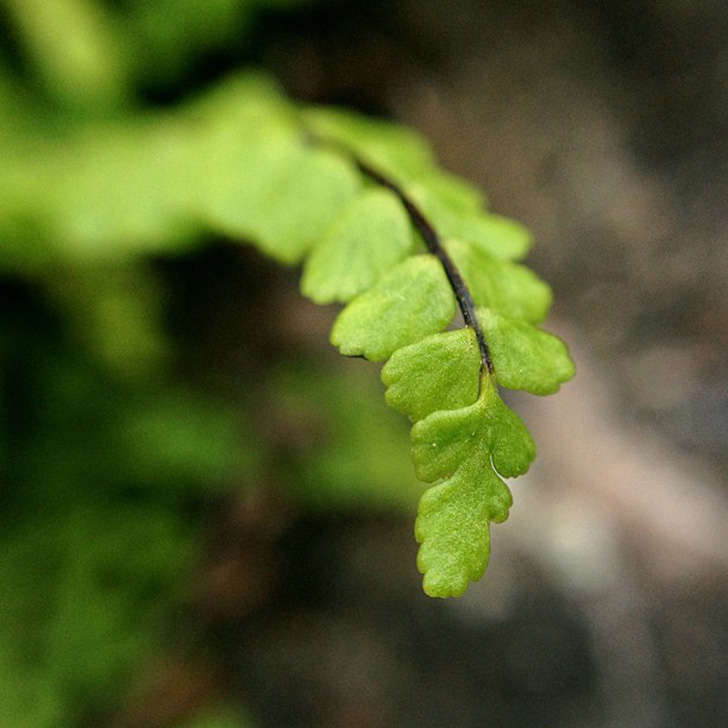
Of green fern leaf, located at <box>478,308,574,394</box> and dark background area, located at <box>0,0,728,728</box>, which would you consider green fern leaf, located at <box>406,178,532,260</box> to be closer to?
green fern leaf, located at <box>478,308,574,394</box>

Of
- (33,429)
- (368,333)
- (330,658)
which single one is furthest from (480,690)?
(368,333)

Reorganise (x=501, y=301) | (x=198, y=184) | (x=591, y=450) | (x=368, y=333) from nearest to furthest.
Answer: (x=368, y=333), (x=501, y=301), (x=198, y=184), (x=591, y=450)

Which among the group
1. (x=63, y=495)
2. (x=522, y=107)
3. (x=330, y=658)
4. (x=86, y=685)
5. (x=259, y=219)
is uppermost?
(x=259, y=219)

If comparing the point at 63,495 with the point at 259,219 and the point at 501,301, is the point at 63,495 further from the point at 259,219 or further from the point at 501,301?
the point at 501,301

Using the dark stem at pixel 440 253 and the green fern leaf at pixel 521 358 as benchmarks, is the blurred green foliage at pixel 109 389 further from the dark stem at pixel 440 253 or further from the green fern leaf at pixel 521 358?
the green fern leaf at pixel 521 358

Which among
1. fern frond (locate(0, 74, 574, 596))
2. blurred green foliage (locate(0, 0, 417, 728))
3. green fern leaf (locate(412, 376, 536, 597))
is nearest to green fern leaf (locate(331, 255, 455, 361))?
fern frond (locate(0, 74, 574, 596))

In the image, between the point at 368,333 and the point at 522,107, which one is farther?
the point at 522,107

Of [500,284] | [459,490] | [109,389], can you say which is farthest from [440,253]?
[109,389]

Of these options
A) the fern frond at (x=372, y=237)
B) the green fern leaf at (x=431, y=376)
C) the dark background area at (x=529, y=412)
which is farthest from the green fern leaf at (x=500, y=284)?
the dark background area at (x=529, y=412)
